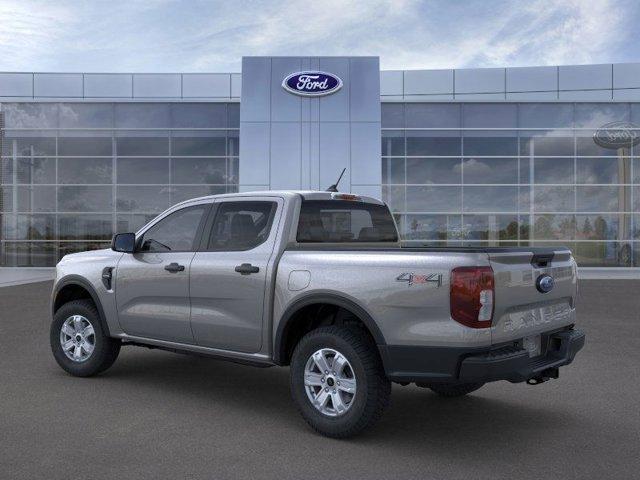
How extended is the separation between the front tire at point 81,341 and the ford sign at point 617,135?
25.7m

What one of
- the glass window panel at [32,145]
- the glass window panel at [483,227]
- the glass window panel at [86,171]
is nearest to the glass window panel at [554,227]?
the glass window panel at [483,227]

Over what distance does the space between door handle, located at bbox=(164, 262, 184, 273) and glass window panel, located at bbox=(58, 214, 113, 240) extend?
75.2ft

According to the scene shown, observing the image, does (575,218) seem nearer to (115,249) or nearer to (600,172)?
(600,172)

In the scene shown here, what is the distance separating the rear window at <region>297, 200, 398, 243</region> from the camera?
17.8ft

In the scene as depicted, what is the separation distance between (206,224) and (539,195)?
24.0 metres

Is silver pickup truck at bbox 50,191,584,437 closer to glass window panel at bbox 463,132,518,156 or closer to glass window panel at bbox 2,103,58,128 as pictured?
glass window panel at bbox 463,132,518,156

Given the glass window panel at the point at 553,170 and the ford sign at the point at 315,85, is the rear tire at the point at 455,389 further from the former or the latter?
the glass window panel at the point at 553,170

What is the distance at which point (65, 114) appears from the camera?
91.0 ft

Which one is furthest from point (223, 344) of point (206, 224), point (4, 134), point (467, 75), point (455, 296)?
point (467, 75)

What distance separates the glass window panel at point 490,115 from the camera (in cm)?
2731

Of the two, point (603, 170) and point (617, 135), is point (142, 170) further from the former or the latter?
point (617, 135)

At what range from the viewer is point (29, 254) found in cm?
2778

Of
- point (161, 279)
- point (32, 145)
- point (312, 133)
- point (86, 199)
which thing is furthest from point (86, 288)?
point (32, 145)

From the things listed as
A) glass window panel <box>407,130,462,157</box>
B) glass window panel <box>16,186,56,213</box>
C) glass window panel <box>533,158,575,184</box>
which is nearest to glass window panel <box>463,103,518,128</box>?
glass window panel <box>407,130,462,157</box>
